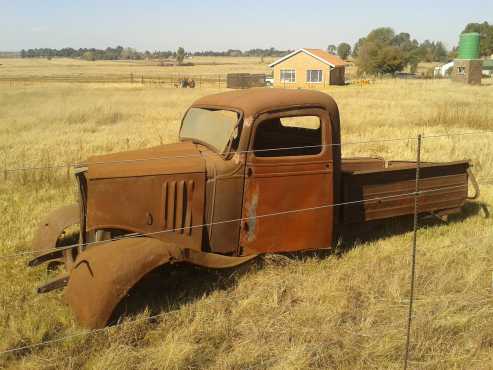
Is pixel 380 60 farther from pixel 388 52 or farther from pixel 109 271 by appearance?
pixel 109 271

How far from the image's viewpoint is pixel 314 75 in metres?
46.6

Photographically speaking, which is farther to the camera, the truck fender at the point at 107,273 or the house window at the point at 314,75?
the house window at the point at 314,75

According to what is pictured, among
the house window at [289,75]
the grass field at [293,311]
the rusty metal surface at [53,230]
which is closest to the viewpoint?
the grass field at [293,311]

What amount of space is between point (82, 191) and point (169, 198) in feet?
2.62

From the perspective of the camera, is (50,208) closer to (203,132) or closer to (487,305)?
(203,132)

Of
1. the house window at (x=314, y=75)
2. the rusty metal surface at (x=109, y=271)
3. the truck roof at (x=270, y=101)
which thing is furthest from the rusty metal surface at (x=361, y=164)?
the house window at (x=314, y=75)

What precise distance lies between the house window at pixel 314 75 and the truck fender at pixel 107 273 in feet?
144

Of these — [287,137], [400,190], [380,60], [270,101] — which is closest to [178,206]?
Answer: [270,101]

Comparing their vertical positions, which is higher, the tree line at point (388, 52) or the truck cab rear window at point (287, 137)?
the tree line at point (388, 52)

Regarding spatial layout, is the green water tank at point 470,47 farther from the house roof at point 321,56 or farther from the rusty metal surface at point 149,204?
the rusty metal surface at point 149,204

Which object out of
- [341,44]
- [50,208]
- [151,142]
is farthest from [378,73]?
[341,44]

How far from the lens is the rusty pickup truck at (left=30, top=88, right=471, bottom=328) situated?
4.05 m

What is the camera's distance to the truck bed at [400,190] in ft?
18.1

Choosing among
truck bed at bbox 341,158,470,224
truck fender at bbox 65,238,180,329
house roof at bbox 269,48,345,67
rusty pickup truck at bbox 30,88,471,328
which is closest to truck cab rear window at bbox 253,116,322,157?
rusty pickup truck at bbox 30,88,471,328
